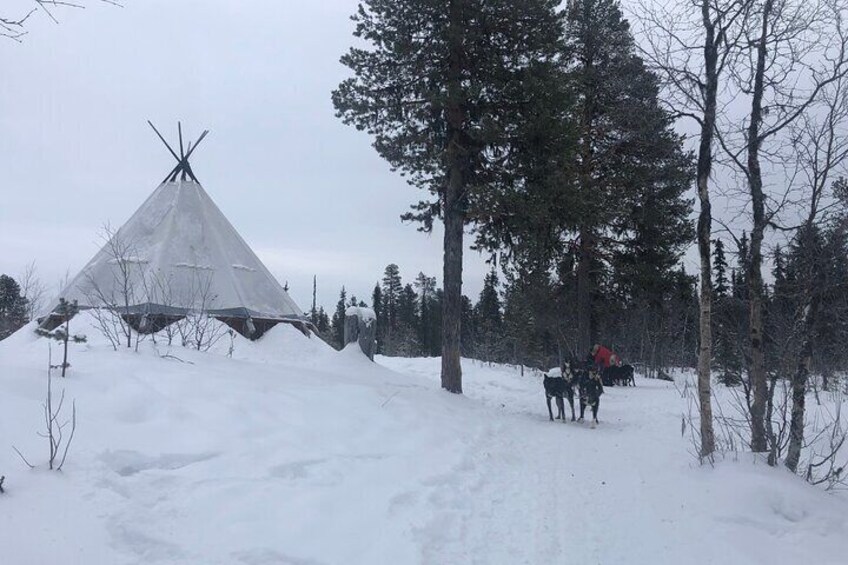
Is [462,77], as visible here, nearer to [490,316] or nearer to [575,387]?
[575,387]

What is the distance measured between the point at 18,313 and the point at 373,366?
1496cm

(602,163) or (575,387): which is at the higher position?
(602,163)

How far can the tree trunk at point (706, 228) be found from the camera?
290 inches

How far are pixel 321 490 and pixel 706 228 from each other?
212 inches

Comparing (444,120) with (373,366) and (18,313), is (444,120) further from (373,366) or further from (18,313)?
(18,313)

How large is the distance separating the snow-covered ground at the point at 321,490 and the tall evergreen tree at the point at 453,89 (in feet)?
20.2

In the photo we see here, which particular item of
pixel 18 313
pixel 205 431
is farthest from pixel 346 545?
pixel 18 313

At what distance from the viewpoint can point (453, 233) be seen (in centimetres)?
1448

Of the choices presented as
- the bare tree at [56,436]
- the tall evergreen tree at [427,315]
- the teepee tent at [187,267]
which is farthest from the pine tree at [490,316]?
the bare tree at [56,436]

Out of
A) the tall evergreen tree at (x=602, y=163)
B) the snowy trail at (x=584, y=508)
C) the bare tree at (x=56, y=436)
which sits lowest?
the snowy trail at (x=584, y=508)

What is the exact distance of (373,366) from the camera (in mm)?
14367

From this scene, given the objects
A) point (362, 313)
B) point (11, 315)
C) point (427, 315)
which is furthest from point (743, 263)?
point (427, 315)

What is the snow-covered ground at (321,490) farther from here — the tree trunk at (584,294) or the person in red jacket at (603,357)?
the person in red jacket at (603,357)

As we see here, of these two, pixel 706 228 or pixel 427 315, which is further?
pixel 427 315
